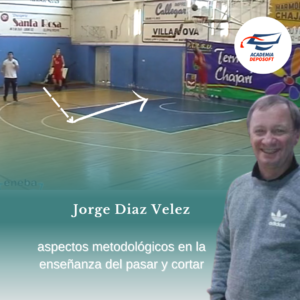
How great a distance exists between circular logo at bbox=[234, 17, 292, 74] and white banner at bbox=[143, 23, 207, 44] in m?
2.19

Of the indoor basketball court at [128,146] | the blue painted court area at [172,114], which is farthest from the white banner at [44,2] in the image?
the blue painted court area at [172,114]

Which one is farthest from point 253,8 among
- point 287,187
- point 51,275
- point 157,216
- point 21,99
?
point 287,187

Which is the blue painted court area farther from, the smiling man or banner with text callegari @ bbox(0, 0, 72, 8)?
the smiling man

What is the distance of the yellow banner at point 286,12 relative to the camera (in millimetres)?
14719

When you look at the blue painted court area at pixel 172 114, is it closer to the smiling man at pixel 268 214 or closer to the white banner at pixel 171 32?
the white banner at pixel 171 32

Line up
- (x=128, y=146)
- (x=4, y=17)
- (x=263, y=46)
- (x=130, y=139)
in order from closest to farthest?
1. (x=128, y=146)
2. (x=130, y=139)
3. (x=263, y=46)
4. (x=4, y=17)

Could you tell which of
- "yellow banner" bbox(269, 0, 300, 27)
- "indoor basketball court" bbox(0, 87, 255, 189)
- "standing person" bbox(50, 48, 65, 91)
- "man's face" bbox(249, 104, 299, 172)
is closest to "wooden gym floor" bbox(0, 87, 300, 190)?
"indoor basketball court" bbox(0, 87, 255, 189)

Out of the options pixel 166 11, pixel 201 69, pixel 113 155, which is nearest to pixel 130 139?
pixel 113 155

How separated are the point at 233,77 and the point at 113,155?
8.52m

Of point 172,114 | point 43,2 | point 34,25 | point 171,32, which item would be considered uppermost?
point 43,2

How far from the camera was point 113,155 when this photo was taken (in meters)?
8.87

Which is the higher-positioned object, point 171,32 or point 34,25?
point 34,25

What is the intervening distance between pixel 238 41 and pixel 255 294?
15501mm

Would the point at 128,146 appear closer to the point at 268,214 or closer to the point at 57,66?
the point at 268,214
